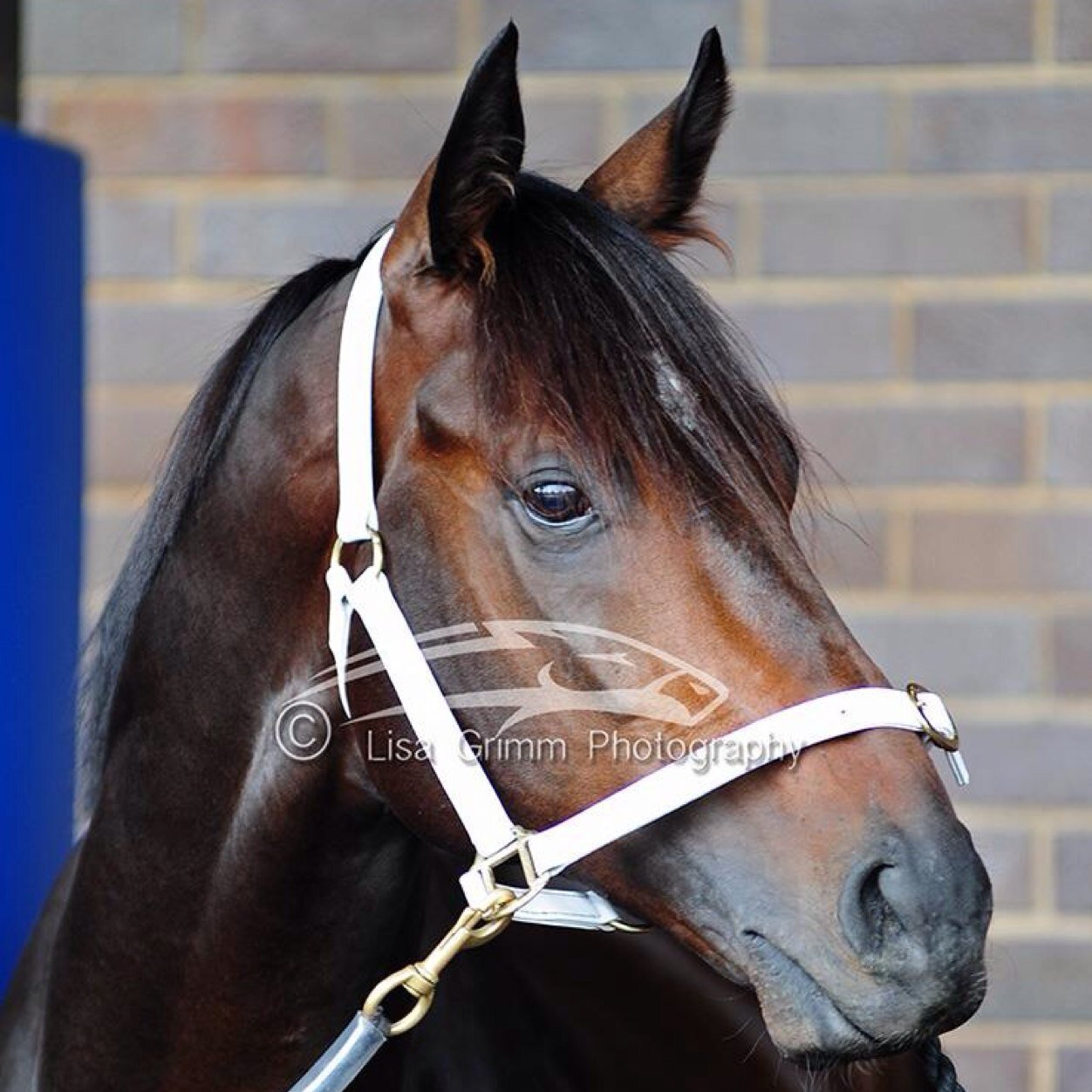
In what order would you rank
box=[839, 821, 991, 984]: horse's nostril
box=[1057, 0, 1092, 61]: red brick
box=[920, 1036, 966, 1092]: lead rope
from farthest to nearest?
box=[1057, 0, 1092, 61]: red brick → box=[920, 1036, 966, 1092]: lead rope → box=[839, 821, 991, 984]: horse's nostril

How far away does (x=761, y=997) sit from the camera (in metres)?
0.89

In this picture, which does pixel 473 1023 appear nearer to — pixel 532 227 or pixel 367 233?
pixel 532 227

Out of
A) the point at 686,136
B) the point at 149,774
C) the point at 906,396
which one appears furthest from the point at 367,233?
the point at 149,774

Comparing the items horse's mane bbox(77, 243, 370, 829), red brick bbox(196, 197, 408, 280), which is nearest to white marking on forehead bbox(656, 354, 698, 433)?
horse's mane bbox(77, 243, 370, 829)

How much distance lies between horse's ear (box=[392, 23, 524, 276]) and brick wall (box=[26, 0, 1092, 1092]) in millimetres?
1097

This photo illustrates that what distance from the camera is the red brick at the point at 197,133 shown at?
2.12m

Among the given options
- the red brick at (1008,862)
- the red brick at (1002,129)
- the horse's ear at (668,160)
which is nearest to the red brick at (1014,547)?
the red brick at (1008,862)

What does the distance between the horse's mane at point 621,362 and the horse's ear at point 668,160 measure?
0.39 feet

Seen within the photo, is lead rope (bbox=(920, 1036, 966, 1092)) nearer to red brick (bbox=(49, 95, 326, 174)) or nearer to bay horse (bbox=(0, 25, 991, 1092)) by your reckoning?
bay horse (bbox=(0, 25, 991, 1092))

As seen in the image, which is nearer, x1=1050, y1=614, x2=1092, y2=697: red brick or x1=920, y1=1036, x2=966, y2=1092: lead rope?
x1=920, y1=1036, x2=966, y2=1092: lead rope

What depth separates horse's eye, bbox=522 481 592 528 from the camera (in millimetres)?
945

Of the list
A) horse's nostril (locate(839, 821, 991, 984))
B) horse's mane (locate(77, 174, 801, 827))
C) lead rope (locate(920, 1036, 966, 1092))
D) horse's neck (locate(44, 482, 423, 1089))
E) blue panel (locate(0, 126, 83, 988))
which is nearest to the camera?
horse's nostril (locate(839, 821, 991, 984))

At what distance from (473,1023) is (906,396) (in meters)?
1.20

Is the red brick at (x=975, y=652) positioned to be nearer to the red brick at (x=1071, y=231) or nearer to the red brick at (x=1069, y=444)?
the red brick at (x=1069, y=444)
